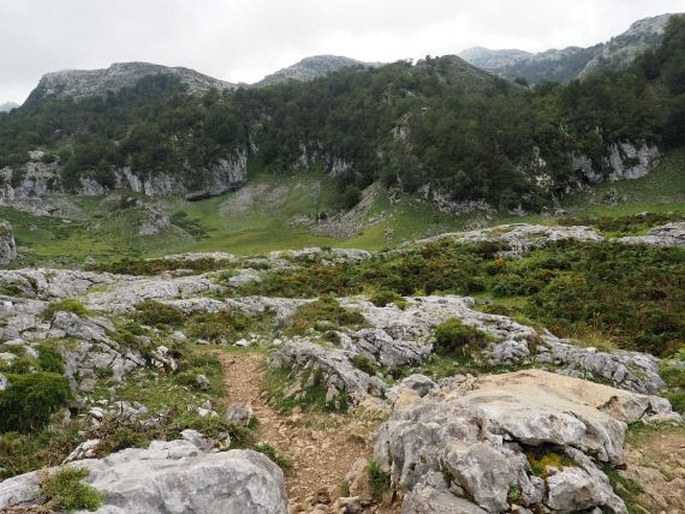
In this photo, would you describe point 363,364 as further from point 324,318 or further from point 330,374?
point 324,318

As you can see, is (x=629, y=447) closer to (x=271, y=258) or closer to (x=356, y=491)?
(x=356, y=491)

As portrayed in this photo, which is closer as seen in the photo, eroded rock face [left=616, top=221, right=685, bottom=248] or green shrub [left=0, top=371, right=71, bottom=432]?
green shrub [left=0, top=371, right=71, bottom=432]

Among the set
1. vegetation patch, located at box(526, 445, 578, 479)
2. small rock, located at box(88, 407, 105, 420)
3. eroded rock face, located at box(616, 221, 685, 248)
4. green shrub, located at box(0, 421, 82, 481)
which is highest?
vegetation patch, located at box(526, 445, 578, 479)

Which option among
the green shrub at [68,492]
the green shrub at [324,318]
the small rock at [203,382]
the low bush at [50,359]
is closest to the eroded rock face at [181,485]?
the green shrub at [68,492]

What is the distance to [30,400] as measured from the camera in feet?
43.7

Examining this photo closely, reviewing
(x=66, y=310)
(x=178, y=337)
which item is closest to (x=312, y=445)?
(x=66, y=310)

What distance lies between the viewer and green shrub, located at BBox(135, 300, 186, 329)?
28.8m

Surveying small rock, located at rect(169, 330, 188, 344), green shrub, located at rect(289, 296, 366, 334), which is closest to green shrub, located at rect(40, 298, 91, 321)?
small rock, located at rect(169, 330, 188, 344)

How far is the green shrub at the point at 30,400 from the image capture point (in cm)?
1282

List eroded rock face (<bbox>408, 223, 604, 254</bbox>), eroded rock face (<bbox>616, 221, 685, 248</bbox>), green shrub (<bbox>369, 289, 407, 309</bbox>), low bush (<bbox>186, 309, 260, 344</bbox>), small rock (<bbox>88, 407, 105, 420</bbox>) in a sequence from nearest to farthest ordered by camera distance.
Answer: small rock (<bbox>88, 407, 105, 420</bbox>), low bush (<bbox>186, 309, 260, 344</bbox>), green shrub (<bbox>369, 289, 407, 309</bbox>), eroded rock face (<bbox>616, 221, 685, 248</bbox>), eroded rock face (<bbox>408, 223, 604, 254</bbox>)

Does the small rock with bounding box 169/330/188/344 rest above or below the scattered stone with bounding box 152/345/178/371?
below

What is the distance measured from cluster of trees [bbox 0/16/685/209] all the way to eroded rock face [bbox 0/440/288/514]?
3682 inches

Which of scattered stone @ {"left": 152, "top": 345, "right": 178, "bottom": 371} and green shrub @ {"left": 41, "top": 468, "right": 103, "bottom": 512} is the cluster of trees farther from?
green shrub @ {"left": 41, "top": 468, "right": 103, "bottom": 512}

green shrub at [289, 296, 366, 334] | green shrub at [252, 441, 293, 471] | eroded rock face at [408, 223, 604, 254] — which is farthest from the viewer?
eroded rock face at [408, 223, 604, 254]
